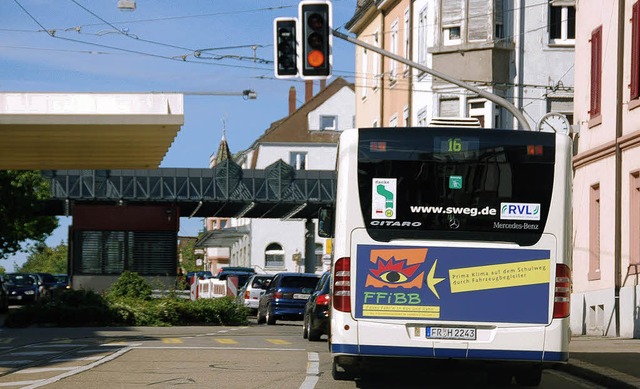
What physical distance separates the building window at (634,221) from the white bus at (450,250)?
13.5 m

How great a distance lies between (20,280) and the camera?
6247 centimetres

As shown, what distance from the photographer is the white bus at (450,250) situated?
14656mm

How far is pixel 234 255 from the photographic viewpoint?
126m

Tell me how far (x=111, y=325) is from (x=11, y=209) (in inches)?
1551

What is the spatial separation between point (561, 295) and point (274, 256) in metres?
94.6

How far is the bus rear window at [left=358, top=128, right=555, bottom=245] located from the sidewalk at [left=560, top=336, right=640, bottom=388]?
94.4 inches

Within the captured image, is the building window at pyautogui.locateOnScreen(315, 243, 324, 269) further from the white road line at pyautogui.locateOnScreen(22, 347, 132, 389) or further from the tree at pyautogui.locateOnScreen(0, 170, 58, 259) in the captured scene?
the white road line at pyautogui.locateOnScreen(22, 347, 132, 389)

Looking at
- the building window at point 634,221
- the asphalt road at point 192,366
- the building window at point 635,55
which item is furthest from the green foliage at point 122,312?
the building window at point 635,55

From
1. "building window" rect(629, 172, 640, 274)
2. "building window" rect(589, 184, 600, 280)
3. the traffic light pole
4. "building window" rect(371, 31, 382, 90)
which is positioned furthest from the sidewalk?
"building window" rect(371, 31, 382, 90)

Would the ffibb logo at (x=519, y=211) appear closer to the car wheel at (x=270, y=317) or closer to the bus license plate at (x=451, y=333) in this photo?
the bus license plate at (x=451, y=333)

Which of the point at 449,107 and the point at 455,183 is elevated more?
the point at 449,107

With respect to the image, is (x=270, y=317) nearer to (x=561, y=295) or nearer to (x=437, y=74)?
(x=437, y=74)

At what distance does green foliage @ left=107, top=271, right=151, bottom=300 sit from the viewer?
3972 centimetres

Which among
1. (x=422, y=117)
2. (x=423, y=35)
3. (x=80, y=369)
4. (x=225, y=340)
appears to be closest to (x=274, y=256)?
(x=422, y=117)
